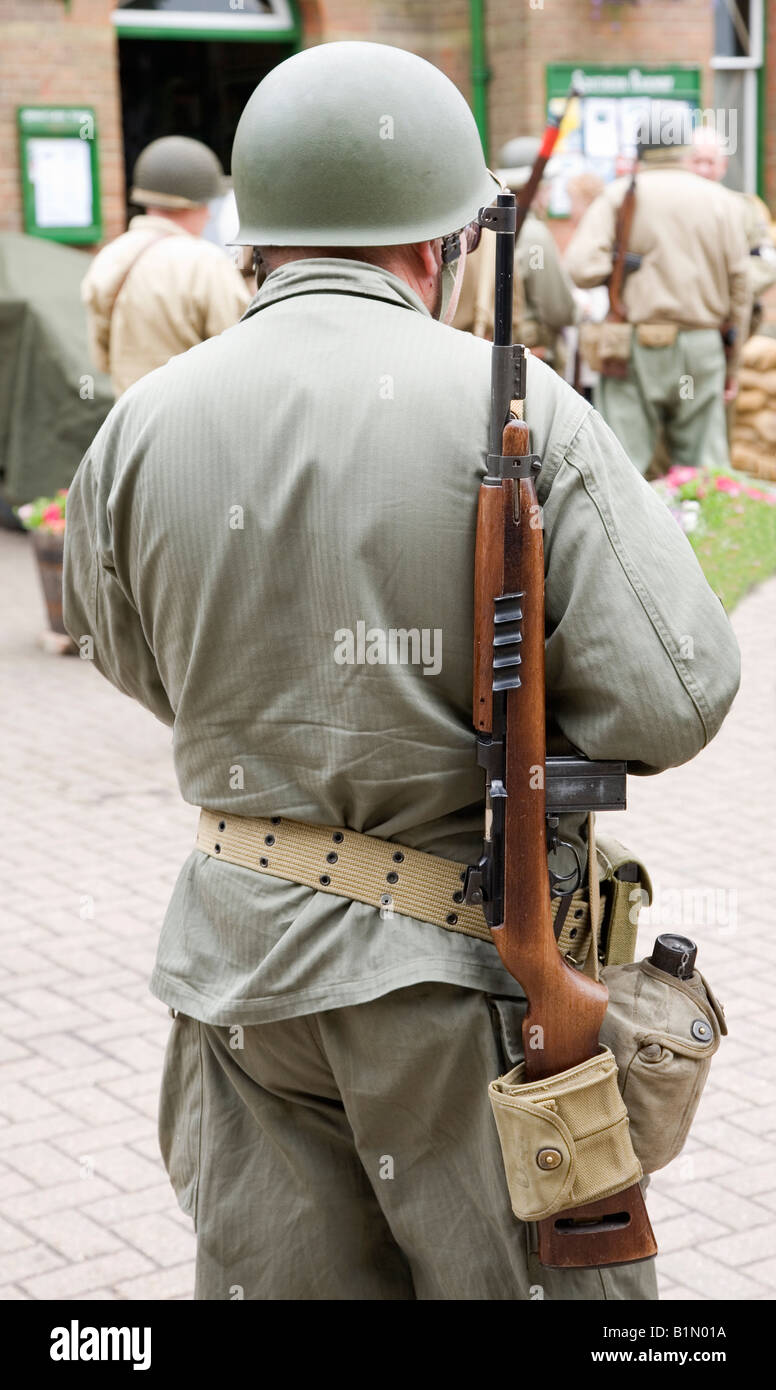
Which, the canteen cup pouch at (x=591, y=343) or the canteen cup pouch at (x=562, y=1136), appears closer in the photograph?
the canteen cup pouch at (x=562, y=1136)

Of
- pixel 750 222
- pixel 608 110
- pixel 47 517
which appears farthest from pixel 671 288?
pixel 608 110

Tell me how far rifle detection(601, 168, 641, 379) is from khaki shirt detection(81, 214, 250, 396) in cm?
277

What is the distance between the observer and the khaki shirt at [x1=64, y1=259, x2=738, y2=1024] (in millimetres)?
2057

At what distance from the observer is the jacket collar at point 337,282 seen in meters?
2.17

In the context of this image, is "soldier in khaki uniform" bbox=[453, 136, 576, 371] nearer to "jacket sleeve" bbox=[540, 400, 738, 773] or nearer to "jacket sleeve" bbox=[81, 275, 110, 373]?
"jacket sleeve" bbox=[81, 275, 110, 373]

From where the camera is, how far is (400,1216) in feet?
7.18

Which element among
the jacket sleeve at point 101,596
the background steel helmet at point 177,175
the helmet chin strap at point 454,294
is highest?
the helmet chin strap at point 454,294

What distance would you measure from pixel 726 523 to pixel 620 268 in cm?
152

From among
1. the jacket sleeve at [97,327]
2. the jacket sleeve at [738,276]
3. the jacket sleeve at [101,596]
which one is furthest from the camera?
the jacket sleeve at [738,276]

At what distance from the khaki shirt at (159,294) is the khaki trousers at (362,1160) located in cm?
532

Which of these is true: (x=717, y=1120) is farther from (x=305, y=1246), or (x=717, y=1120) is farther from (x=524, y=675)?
(x=524, y=675)

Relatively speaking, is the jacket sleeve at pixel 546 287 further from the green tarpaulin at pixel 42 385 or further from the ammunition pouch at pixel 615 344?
the green tarpaulin at pixel 42 385

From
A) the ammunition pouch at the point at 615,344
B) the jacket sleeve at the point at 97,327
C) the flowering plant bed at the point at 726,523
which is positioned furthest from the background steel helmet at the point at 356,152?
the ammunition pouch at the point at 615,344

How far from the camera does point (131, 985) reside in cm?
493
